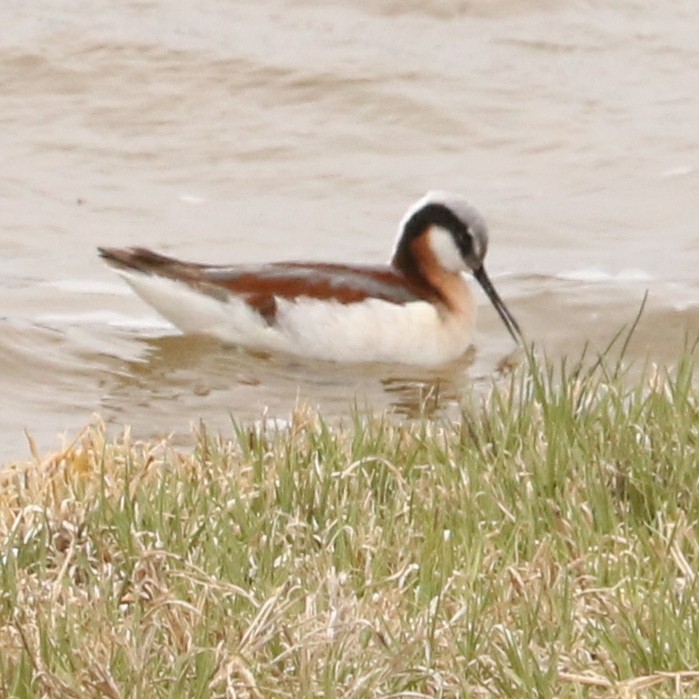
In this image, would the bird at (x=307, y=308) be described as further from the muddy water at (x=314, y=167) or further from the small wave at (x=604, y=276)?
the small wave at (x=604, y=276)

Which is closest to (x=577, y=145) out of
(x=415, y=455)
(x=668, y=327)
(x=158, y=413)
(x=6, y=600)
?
(x=668, y=327)

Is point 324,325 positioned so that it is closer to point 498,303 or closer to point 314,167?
point 498,303

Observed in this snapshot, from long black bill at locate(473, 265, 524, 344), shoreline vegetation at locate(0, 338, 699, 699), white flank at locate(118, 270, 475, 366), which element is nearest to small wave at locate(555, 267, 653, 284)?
long black bill at locate(473, 265, 524, 344)

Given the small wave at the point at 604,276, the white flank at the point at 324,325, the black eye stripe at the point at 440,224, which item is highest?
the black eye stripe at the point at 440,224

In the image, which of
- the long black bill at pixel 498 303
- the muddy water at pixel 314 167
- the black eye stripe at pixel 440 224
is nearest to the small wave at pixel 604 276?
the muddy water at pixel 314 167

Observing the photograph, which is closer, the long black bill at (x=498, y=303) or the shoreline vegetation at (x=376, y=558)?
the shoreline vegetation at (x=376, y=558)

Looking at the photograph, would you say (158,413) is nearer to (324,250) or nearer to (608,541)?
(324,250)

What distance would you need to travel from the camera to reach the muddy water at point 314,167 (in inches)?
381

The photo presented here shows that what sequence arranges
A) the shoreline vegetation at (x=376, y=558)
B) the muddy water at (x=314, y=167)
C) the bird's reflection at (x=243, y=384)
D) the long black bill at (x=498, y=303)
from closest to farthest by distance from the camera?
the shoreline vegetation at (x=376, y=558), the bird's reflection at (x=243, y=384), the muddy water at (x=314, y=167), the long black bill at (x=498, y=303)

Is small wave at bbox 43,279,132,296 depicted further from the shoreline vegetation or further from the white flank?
the shoreline vegetation

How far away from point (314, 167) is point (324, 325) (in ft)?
13.1

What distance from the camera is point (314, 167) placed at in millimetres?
13594

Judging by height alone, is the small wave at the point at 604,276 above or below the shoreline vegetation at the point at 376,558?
above

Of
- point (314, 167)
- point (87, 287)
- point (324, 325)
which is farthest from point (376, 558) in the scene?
point (314, 167)
